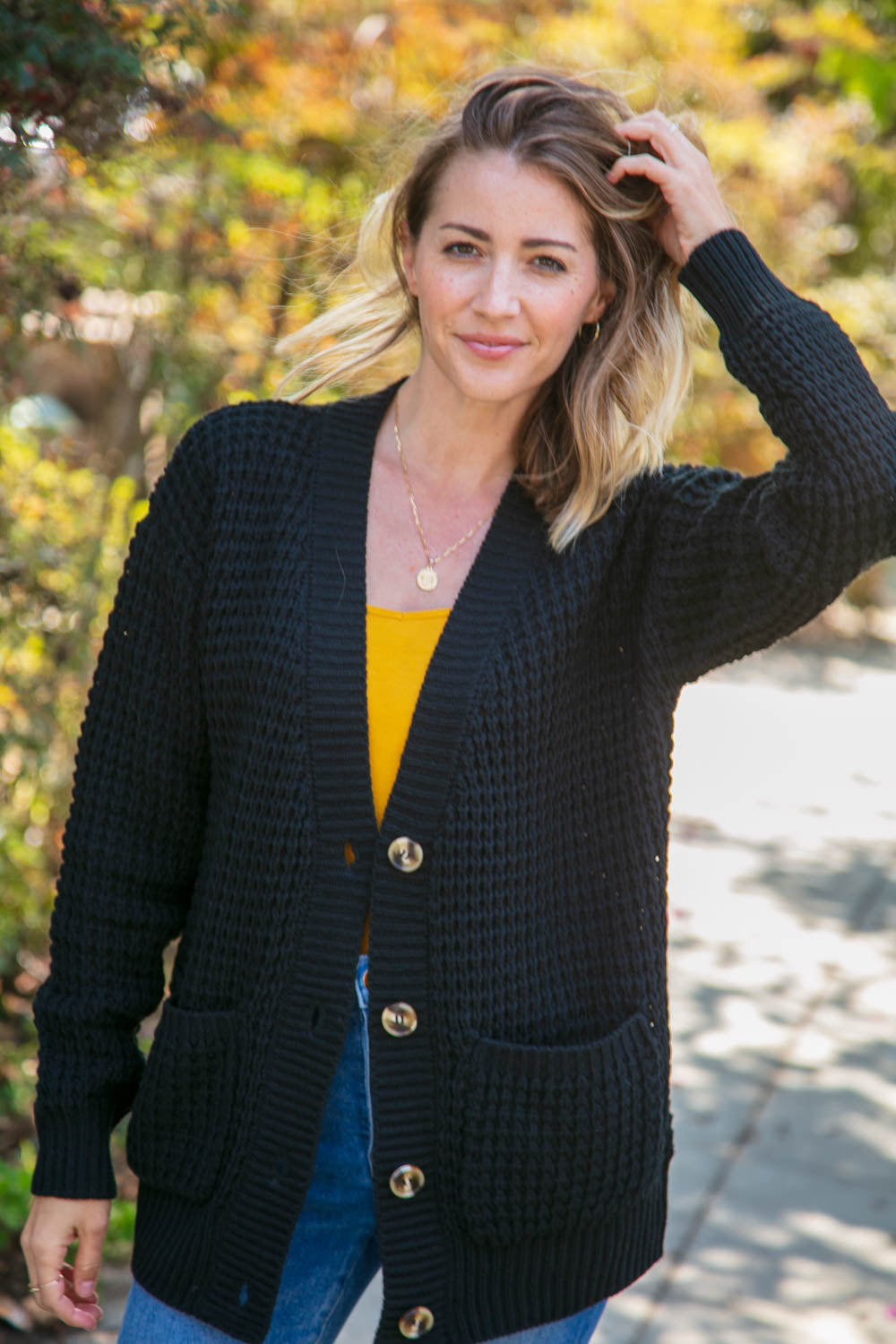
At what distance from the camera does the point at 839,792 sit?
6.98m

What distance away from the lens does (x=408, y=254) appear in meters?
2.15

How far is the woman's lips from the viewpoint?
1919mm

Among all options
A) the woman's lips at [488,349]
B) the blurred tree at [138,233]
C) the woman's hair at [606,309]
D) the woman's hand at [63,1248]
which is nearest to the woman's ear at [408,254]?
the woman's hair at [606,309]

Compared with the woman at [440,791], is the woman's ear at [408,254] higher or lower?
higher

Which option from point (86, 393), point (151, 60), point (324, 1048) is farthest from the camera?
point (86, 393)

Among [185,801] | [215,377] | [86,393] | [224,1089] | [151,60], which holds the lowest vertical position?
[224,1089]

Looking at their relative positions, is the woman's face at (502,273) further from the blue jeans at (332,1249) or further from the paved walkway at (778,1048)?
the paved walkway at (778,1048)

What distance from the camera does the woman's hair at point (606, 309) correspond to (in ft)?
6.34

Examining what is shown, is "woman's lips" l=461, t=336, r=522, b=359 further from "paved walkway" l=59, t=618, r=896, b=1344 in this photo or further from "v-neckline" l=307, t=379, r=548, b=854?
"paved walkway" l=59, t=618, r=896, b=1344

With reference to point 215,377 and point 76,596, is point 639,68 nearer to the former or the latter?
point 215,377

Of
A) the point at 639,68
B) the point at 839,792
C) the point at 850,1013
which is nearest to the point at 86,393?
the point at 639,68

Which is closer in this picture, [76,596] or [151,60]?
[151,60]

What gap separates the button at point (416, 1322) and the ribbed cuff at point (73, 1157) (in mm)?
408

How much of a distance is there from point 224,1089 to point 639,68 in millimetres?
7145
